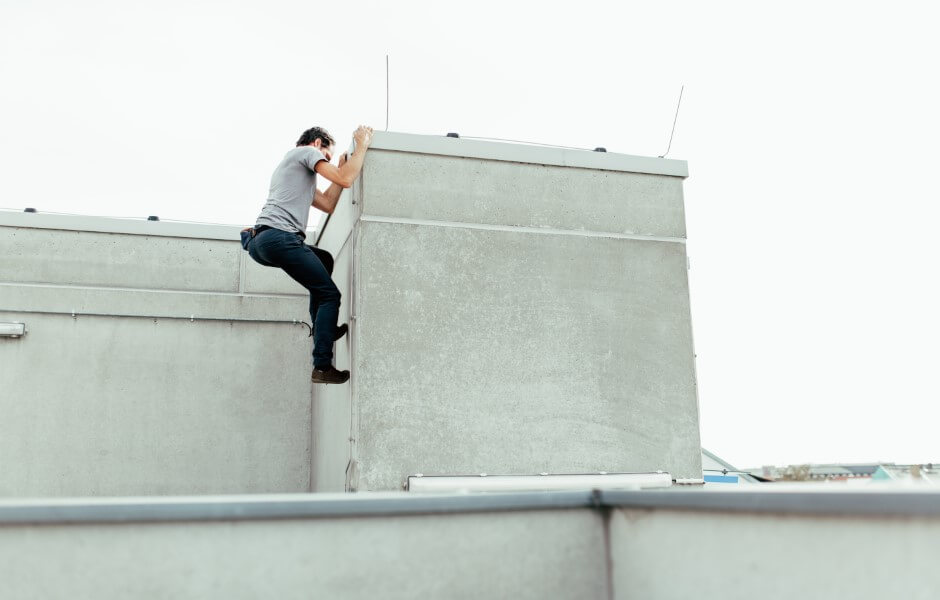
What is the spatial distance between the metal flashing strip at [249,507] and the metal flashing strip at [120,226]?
459 centimetres

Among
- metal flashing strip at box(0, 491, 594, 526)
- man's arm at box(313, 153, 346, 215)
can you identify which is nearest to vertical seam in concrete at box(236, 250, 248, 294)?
man's arm at box(313, 153, 346, 215)

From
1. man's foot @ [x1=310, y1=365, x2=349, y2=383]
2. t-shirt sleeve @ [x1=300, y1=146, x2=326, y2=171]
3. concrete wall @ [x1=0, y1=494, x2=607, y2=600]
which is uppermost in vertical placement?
t-shirt sleeve @ [x1=300, y1=146, x2=326, y2=171]

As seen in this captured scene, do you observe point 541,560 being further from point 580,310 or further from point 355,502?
point 580,310

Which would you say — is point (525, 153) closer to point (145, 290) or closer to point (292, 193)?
point (292, 193)

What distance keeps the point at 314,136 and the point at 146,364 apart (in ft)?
8.24

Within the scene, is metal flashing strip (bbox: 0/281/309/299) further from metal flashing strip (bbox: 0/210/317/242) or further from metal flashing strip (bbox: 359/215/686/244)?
metal flashing strip (bbox: 359/215/686/244)

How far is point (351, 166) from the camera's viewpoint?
4.88 m

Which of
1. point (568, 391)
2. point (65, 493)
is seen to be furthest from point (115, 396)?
point (568, 391)

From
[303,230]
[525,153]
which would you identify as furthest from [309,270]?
[525,153]

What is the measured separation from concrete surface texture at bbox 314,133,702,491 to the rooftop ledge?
1 cm

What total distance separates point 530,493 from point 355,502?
1.95 feet

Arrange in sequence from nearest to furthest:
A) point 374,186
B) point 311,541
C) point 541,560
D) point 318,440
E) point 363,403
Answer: point 311,541 < point 541,560 < point 363,403 < point 374,186 < point 318,440

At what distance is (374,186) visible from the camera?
199 inches

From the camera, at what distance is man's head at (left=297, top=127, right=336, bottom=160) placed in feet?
17.3
